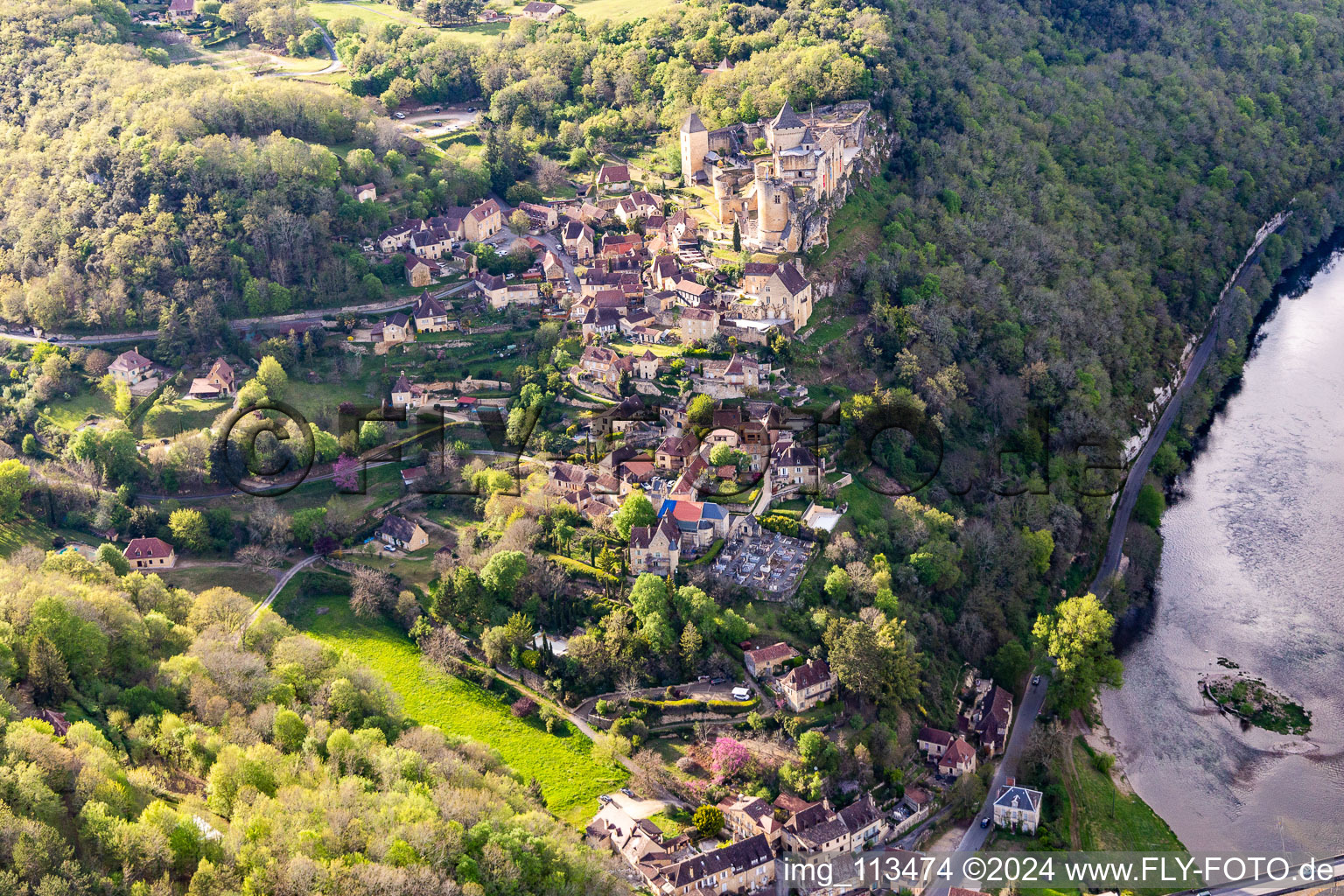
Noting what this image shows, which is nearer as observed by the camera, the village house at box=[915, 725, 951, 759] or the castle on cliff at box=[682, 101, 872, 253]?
the village house at box=[915, 725, 951, 759]

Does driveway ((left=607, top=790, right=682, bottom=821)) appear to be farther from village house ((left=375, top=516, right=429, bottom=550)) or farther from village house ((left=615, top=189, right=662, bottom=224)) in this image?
village house ((left=615, top=189, right=662, bottom=224))

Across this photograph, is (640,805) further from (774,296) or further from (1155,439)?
(1155,439)

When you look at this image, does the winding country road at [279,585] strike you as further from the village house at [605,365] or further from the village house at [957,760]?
the village house at [957,760]

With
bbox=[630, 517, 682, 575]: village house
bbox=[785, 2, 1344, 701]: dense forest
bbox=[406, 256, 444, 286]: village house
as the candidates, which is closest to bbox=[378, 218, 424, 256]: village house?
bbox=[406, 256, 444, 286]: village house

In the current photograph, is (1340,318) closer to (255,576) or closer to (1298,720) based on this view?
(1298,720)

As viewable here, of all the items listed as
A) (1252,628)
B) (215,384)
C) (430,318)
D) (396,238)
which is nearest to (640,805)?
(1252,628)

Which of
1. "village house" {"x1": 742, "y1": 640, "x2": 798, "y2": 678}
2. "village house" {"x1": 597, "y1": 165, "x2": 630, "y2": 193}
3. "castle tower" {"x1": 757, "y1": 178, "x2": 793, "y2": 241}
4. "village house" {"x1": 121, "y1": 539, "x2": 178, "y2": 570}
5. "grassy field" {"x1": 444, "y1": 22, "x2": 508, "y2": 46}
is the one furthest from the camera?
"grassy field" {"x1": 444, "y1": 22, "x2": 508, "y2": 46}

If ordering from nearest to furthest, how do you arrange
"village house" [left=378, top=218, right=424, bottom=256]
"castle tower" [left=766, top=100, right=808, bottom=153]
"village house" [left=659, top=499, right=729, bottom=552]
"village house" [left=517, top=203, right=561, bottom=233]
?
1. "village house" [left=659, top=499, right=729, bottom=552]
2. "castle tower" [left=766, top=100, right=808, bottom=153]
3. "village house" [left=378, top=218, right=424, bottom=256]
4. "village house" [left=517, top=203, right=561, bottom=233]
